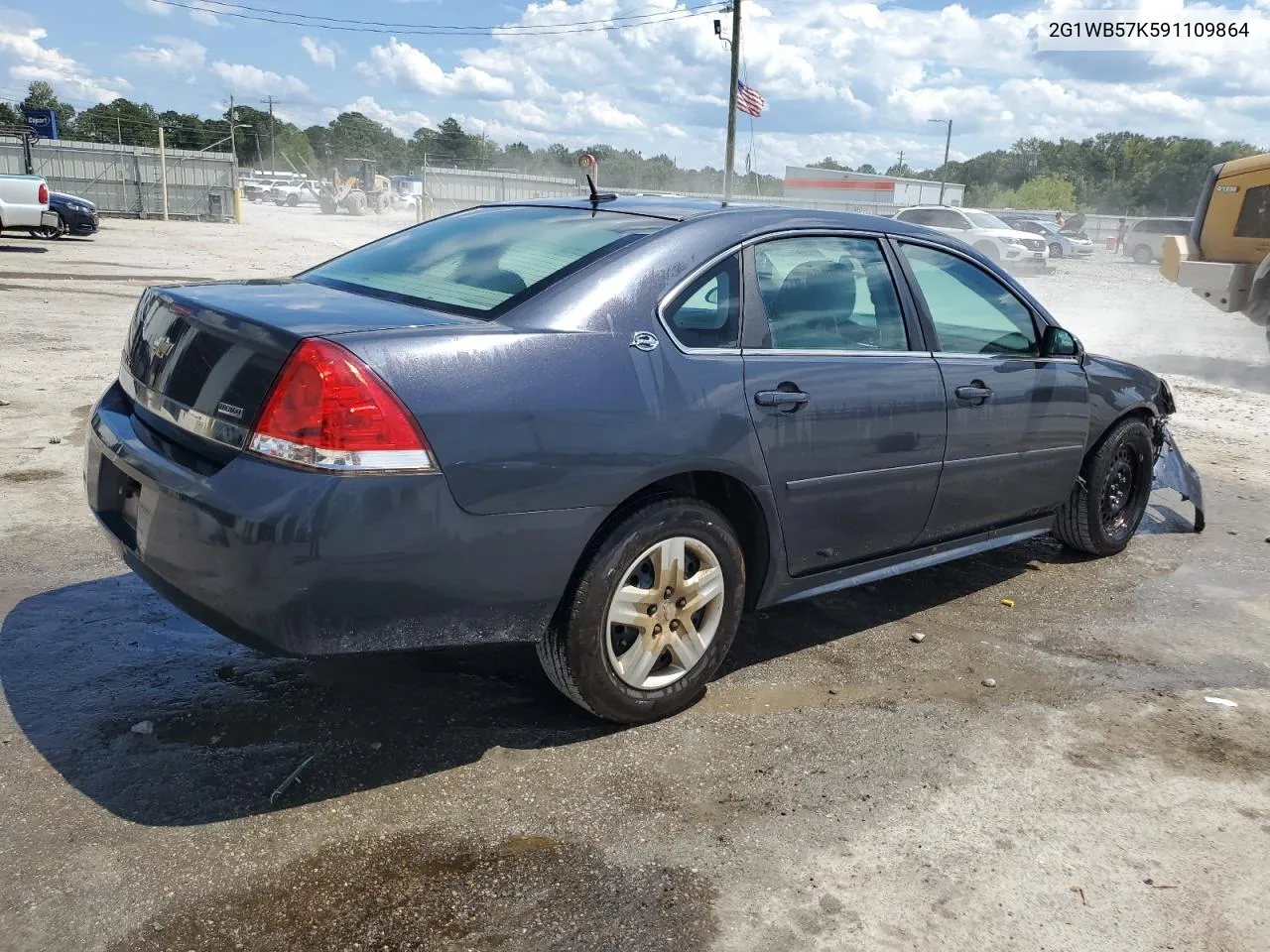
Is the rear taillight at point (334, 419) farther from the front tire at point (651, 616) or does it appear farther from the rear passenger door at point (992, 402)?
the rear passenger door at point (992, 402)

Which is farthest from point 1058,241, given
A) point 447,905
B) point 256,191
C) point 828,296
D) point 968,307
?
point 256,191

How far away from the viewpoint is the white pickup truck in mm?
19438

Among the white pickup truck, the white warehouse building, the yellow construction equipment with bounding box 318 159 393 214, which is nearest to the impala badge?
the white pickup truck

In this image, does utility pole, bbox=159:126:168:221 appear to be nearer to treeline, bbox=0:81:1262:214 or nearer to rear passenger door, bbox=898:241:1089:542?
treeline, bbox=0:81:1262:214

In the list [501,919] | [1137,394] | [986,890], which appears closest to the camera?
[501,919]

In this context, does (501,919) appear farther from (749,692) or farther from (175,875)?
(749,692)

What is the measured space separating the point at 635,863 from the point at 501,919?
0.39 meters

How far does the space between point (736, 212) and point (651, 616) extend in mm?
1437

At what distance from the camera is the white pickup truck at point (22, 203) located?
19.4 meters

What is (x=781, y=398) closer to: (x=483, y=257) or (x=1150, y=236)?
(x=483, y=257)

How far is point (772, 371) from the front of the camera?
11.2 feet

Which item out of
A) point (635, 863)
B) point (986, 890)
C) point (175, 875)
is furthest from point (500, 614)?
point (986, 890)

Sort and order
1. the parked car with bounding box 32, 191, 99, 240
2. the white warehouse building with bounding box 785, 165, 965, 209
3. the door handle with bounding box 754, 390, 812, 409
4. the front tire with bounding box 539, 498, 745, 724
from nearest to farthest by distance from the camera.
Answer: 1. the front tire with bounding box 539, 498, 745, 724
2. the door handle with bounding box 754, 390, 812, 409
3. the parked car with bounding box 32, 191, 99, 240
4. the white warehouse building with bounding box 785, 165, 965, 209

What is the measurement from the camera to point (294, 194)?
201 feet
